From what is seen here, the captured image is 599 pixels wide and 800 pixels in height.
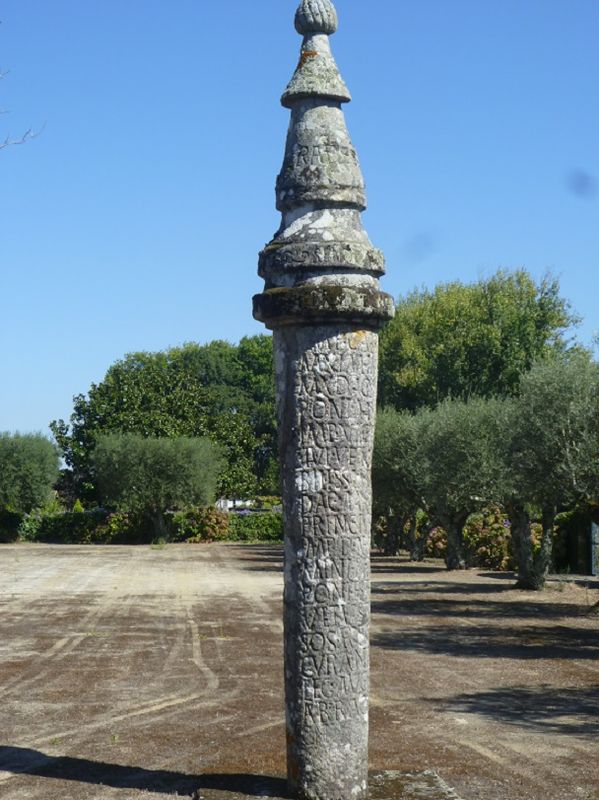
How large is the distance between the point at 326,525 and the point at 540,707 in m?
7.13

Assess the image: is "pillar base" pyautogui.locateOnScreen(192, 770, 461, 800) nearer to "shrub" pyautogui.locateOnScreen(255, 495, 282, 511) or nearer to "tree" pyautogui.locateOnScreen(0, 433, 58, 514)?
"tree" pyautogui.locateOnScreen(0, 433, 58, 514)

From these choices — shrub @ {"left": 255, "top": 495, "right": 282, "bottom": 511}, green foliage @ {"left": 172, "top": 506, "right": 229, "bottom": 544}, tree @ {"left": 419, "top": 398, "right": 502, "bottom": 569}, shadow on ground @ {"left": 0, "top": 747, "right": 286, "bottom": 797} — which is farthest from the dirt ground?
shrub @ {"left": 255, "top": 495, "right": 282, "bottom": 511}

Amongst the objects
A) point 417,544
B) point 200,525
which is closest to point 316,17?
point 417,544

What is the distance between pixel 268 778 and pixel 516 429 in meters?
19.3

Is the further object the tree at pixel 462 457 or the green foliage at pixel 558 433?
the tree at pixel 462 457

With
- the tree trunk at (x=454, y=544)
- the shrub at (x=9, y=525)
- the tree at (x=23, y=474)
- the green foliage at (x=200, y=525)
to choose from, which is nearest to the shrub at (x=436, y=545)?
the tree trunk at (x=454, y=544)

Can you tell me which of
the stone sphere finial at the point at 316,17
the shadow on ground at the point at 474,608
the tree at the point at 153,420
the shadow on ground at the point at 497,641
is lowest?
Answer: the shadow on ground at the point at 497,641

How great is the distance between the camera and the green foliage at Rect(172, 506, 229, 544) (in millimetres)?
63375

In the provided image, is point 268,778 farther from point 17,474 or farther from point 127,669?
point 17,474

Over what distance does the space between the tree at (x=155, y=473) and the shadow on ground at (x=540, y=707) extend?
45551 millimetres

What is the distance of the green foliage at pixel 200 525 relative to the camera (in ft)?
208

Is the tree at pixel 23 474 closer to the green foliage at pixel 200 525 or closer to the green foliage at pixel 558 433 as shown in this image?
the green foliage at pixel 200 525

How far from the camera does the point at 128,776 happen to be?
10.5m

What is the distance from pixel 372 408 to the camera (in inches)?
355
